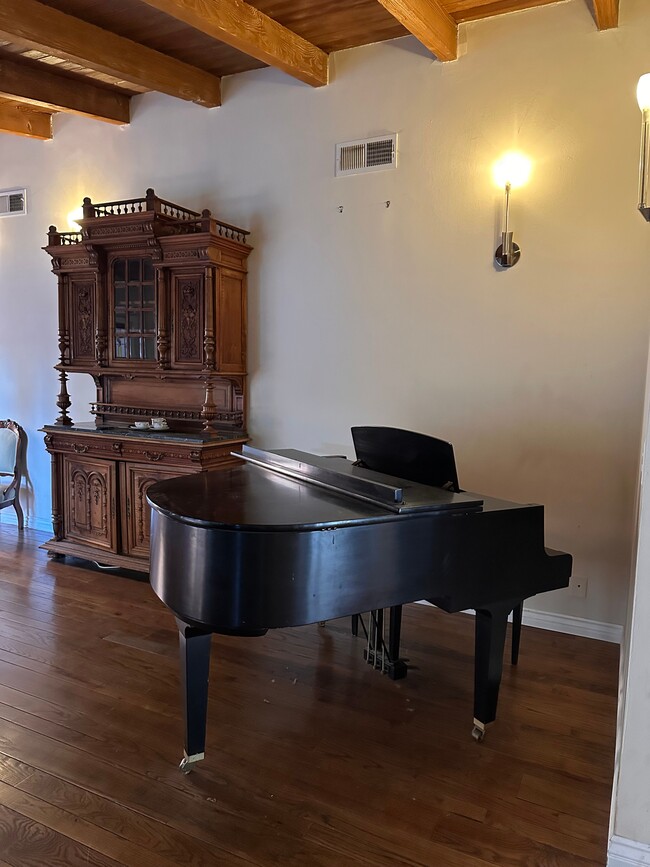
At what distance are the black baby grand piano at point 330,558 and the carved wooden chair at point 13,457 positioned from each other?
3.41 meters

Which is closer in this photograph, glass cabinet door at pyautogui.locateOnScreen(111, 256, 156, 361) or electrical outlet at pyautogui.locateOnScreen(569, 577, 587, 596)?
electrical outlet at pyautogui.locateOnScreen(569, 577, 587, 596)

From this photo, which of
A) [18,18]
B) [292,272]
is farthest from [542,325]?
[18,18]

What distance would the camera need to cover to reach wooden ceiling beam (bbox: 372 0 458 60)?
111 inches

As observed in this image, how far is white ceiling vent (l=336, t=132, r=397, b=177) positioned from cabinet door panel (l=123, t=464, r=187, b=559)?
2225 millimetres

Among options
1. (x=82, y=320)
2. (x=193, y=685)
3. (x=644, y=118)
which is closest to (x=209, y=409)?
(x=82, y=320)

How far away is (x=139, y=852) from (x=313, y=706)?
2.97 feet

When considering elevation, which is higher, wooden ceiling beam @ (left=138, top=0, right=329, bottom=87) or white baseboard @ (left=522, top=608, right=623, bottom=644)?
wooden ceiling beam @ (left=138, top=0, right=329, bottom=87)

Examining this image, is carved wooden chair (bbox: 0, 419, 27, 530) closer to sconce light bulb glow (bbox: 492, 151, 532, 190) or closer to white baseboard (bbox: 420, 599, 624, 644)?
white baseboard (bbox: 420, 599, 624, 644)

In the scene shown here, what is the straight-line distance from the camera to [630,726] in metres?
1.59

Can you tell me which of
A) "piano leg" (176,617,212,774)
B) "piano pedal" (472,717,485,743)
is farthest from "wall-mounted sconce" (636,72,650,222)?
"piano leg" (176,617,212,774)

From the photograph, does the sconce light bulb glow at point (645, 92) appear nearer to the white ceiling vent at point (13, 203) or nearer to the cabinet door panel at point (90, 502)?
the cabinet door panel at point (90, 502)

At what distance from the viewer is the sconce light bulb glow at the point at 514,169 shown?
3.20 metres

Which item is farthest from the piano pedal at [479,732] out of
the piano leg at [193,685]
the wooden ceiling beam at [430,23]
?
the wooden ceiling beam at [430,23]

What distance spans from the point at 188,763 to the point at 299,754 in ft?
1.27
